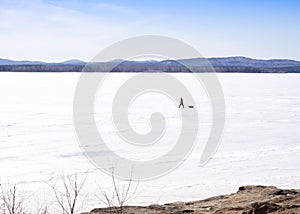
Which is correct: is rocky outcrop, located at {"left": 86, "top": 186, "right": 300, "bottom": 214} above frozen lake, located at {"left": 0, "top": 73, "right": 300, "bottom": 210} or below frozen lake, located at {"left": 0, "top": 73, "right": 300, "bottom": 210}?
above

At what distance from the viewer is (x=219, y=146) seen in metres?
10.3

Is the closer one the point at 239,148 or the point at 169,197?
the point at 169,197

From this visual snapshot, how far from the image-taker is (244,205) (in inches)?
152

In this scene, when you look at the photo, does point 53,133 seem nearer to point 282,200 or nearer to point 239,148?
point 239,148

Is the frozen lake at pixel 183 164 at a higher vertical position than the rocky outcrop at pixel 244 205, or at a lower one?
lower

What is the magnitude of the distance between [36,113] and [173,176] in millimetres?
10395

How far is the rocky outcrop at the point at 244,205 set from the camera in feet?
10.8

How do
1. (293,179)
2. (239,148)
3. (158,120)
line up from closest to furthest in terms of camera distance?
(293,179) → (239,148) → (158,120)

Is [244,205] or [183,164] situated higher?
[244,205]

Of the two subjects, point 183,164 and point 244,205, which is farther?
point 183,164

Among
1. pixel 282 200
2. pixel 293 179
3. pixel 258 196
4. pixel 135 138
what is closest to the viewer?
pixel 282 200

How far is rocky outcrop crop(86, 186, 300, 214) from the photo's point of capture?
3.30m

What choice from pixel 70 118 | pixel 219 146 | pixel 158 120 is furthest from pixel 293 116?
pixel 70 118

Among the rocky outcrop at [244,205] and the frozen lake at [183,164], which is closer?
the rocky outcrop at [244,205]
